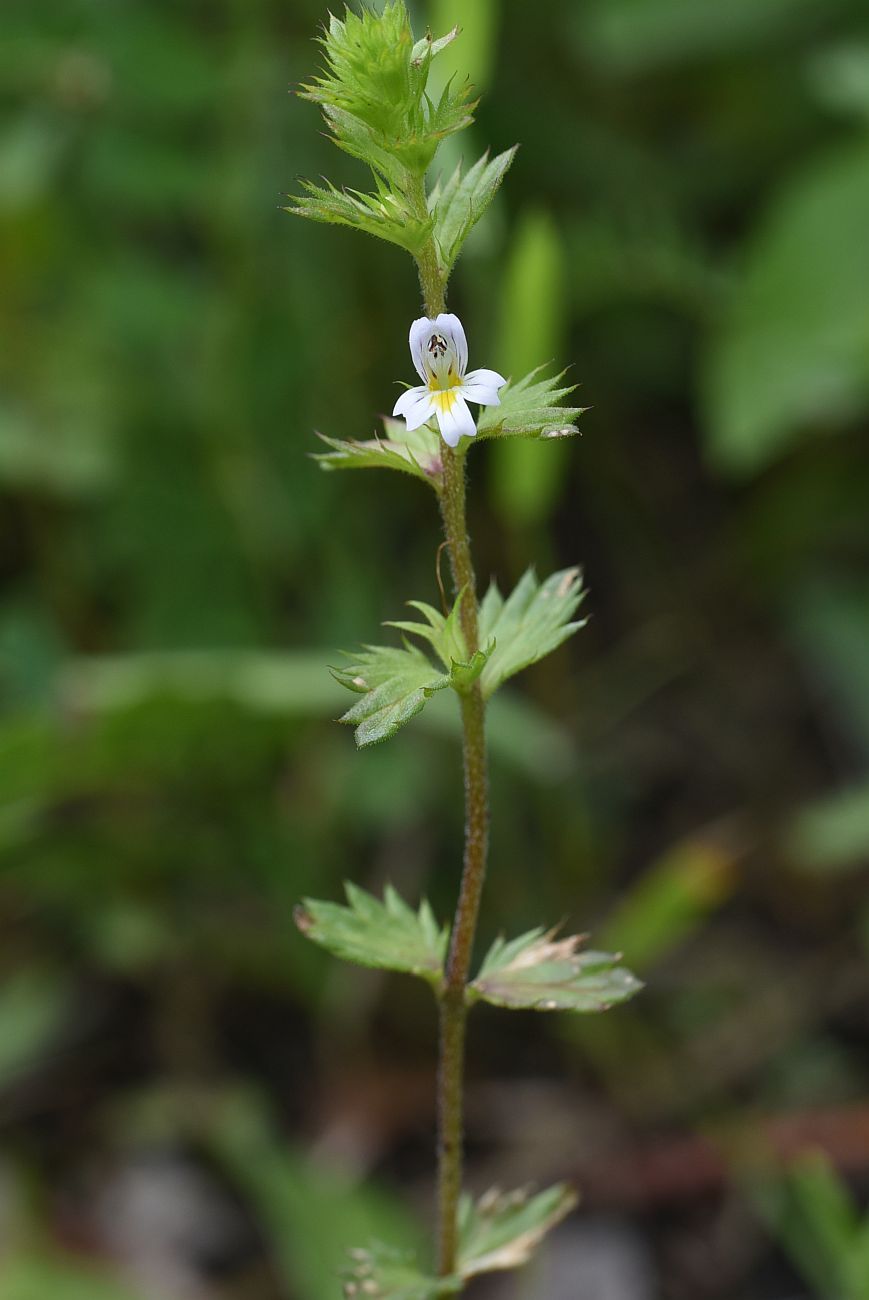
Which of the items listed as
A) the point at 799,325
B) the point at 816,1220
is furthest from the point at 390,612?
the point at 816,1220

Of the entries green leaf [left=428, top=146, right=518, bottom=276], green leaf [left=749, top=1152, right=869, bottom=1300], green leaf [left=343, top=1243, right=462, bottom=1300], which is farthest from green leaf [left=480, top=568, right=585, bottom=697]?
green leaf [left=749, top=1152, right=869, bottom=1300]

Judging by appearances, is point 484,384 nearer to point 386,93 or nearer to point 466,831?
point 386,93

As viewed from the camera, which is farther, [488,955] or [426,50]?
[488,955]

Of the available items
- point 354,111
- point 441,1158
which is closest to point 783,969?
point 441,1158

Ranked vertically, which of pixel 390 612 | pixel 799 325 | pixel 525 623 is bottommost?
pixel 525 623

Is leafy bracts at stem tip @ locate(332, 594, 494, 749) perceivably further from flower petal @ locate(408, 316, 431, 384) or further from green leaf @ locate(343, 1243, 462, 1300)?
green leaf @ locate(343, 1243, 462, 1300)

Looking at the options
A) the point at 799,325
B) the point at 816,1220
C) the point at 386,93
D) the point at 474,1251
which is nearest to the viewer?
the point at 386,93
